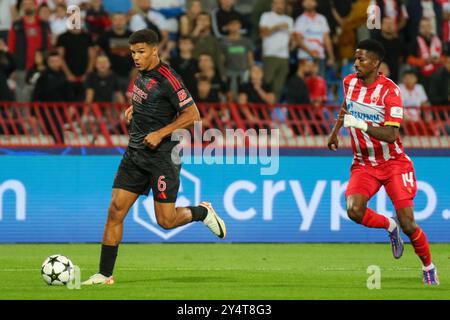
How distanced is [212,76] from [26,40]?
322cm

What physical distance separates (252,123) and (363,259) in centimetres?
328

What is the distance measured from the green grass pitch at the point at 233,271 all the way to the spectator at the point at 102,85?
112 inches

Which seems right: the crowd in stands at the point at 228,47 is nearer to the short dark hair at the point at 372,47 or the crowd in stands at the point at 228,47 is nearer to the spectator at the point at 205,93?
the spectator at the point at 205,93

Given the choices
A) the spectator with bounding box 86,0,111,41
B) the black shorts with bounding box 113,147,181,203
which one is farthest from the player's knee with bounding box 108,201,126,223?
the spectator with bounding box 86,0,111,41

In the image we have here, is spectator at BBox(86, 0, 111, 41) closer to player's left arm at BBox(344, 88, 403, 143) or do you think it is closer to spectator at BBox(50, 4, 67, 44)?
spectator at BBox(50, 4, 67, 44)

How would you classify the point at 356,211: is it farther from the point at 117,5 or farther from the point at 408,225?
the point at 117,5

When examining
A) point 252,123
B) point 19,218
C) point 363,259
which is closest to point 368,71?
point 363,259

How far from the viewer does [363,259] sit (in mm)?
14555

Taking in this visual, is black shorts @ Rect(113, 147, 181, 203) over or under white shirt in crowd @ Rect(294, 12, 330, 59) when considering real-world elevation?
under

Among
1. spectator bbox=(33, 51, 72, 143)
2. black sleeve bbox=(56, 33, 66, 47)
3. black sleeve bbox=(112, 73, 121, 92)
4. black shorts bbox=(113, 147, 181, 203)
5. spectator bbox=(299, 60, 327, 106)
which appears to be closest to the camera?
black shorts bbox=(113, 147, 181, 203)

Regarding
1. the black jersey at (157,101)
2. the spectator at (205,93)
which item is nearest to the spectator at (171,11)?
the spectator at (205,93)

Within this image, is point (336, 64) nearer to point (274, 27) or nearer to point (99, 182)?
point (274, 27)

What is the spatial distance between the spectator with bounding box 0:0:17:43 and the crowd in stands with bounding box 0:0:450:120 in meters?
0.02

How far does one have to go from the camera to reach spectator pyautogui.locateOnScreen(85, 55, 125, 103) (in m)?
18.2
